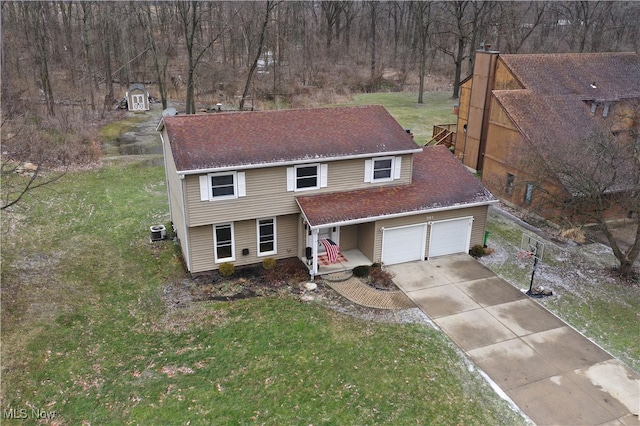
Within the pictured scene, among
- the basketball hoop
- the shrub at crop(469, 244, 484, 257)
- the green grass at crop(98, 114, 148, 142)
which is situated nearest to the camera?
the shrub at crop(469, 244, 484, 257)

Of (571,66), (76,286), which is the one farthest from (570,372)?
(571,66)

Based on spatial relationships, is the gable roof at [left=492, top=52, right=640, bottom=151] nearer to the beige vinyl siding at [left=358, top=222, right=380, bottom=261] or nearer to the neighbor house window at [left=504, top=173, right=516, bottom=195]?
the neighbor house window at [left=504, top=173, right=516, bottom=195]

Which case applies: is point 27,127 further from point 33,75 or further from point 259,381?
point 259,381

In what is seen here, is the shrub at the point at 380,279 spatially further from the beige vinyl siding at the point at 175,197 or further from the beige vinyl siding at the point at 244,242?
the beige vinyl siding at the point at 175,197

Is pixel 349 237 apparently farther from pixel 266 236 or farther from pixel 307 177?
pixel 266 236

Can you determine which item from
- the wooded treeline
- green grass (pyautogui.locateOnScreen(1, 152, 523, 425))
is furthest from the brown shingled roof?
the wooded treeline

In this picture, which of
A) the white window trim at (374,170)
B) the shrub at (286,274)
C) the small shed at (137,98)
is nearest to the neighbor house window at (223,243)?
the shrub at (286,274)

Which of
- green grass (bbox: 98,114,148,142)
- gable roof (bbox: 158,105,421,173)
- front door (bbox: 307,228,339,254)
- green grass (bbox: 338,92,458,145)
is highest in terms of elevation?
gable roof (bbox: 158,105,421,173)

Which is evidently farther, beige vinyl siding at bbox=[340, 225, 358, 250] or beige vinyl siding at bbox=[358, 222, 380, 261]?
beige vinyl siding at bbox=[340, 225, 358, 250]
